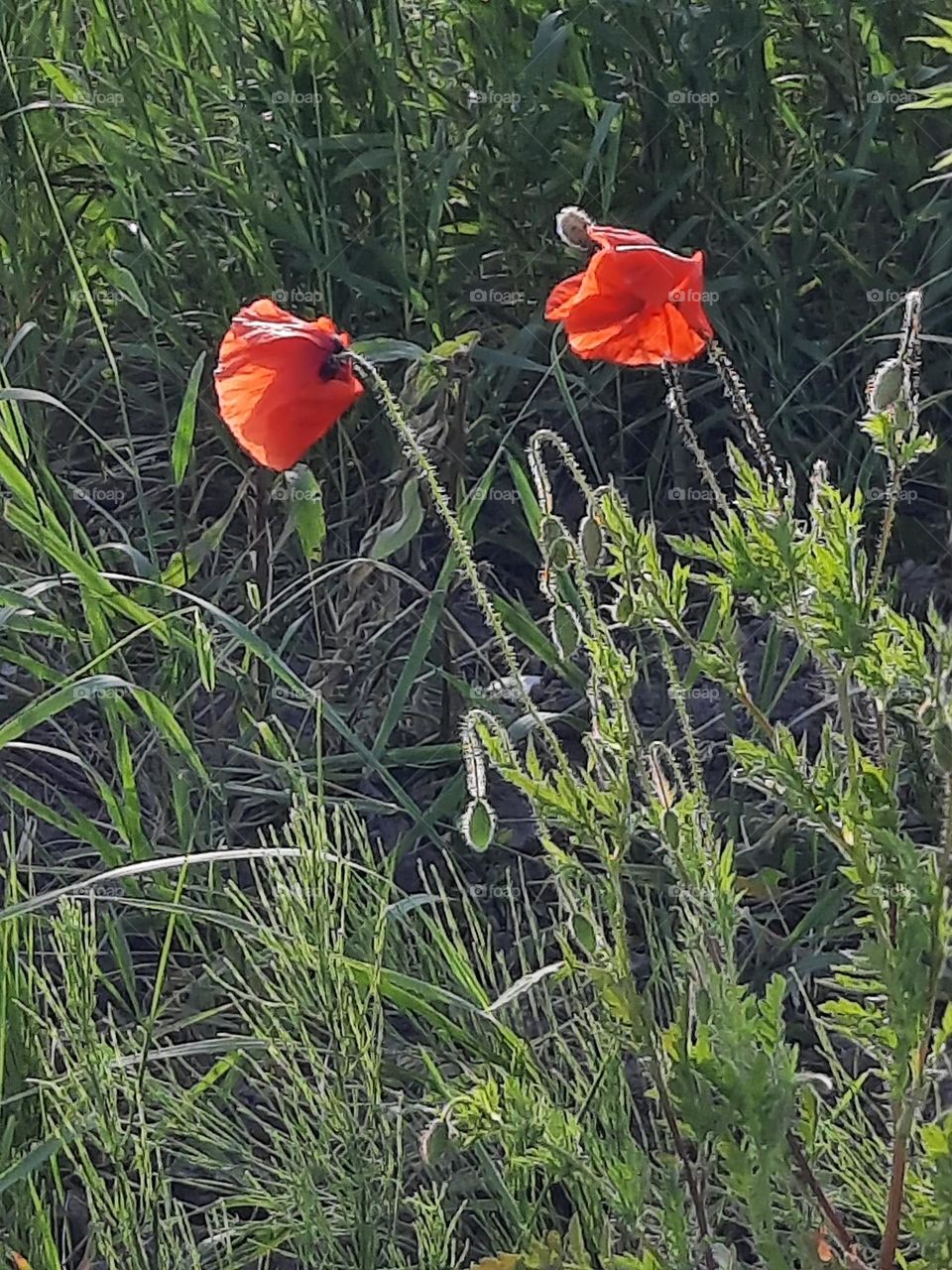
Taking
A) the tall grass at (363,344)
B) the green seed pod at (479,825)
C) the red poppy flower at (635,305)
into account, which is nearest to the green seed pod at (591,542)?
the green seed pod at (479,825)

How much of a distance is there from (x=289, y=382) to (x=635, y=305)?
0.73ft

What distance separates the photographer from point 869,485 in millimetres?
1658

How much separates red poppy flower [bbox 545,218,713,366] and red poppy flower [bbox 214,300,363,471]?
148 mm

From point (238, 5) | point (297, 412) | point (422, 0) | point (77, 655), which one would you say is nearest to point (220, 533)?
point (77, 655)

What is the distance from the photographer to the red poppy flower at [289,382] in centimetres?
113

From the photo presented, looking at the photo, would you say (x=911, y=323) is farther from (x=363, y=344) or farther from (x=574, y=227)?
(x=363, y=344)

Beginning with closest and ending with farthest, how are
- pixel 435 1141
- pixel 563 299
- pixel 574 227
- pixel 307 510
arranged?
pixel 435 1141 < pixel 574 227 < pixel 563 299 < pixel 307 510

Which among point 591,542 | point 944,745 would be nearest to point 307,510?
point 591,542

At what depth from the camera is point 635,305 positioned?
1.13 metres

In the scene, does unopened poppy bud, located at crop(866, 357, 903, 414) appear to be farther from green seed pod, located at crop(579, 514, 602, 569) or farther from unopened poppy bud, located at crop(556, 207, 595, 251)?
unopened poppy bud, located at crop(556, 207, 595, 251)

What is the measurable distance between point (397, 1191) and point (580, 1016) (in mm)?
203

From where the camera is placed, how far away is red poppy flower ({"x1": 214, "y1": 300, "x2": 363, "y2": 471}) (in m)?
1.13

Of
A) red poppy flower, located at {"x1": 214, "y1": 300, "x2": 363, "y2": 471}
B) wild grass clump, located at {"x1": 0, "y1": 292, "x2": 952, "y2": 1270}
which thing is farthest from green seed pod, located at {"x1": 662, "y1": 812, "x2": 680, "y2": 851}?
red poppy flower, located at {"x1": 214, "y1": 300, "x2": 363, "y2": 471}

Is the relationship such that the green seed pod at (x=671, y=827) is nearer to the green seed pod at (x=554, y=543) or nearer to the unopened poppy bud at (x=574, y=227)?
the green seed pod at (x=554, y=543)
